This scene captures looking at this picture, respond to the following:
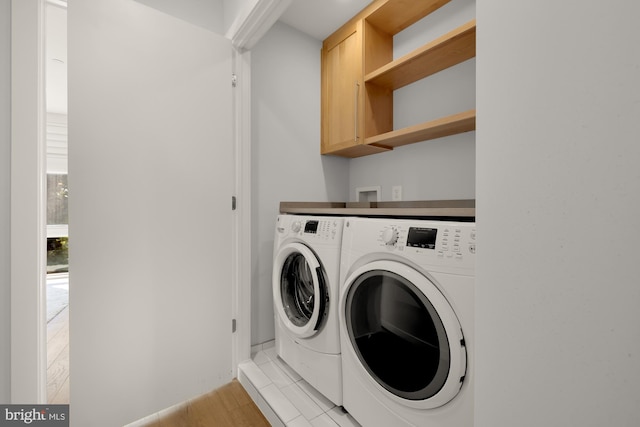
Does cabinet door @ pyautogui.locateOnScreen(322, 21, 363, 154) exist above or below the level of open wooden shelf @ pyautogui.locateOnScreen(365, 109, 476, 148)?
above

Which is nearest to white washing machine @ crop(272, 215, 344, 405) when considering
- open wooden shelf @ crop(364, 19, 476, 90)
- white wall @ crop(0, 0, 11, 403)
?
open wooden shelf @ crop(364, 19, 476, 90)

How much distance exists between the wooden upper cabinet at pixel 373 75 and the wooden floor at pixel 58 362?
2259 millimetres

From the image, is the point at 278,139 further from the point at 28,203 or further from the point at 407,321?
the point at 407,321

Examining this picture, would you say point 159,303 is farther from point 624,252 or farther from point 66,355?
point 624,252

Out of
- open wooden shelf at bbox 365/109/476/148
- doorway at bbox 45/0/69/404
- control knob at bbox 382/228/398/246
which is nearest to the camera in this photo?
control knob at bbox 382/228/398/246

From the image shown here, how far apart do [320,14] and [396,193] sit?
1.41 metres

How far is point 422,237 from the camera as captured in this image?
2.98ft

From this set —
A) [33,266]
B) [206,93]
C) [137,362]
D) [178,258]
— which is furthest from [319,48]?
[137,362]

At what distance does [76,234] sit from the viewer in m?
1.15

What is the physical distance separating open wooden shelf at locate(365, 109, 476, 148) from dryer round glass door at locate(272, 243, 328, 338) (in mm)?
908

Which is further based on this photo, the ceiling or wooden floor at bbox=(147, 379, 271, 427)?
the ceiling

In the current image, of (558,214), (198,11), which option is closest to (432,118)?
(558,214)

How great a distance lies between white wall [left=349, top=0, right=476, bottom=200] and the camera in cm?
152

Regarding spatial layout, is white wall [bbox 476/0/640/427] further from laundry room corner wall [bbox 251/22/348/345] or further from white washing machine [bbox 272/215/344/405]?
laundry room corner wall [bbox 251/22/348/345]
